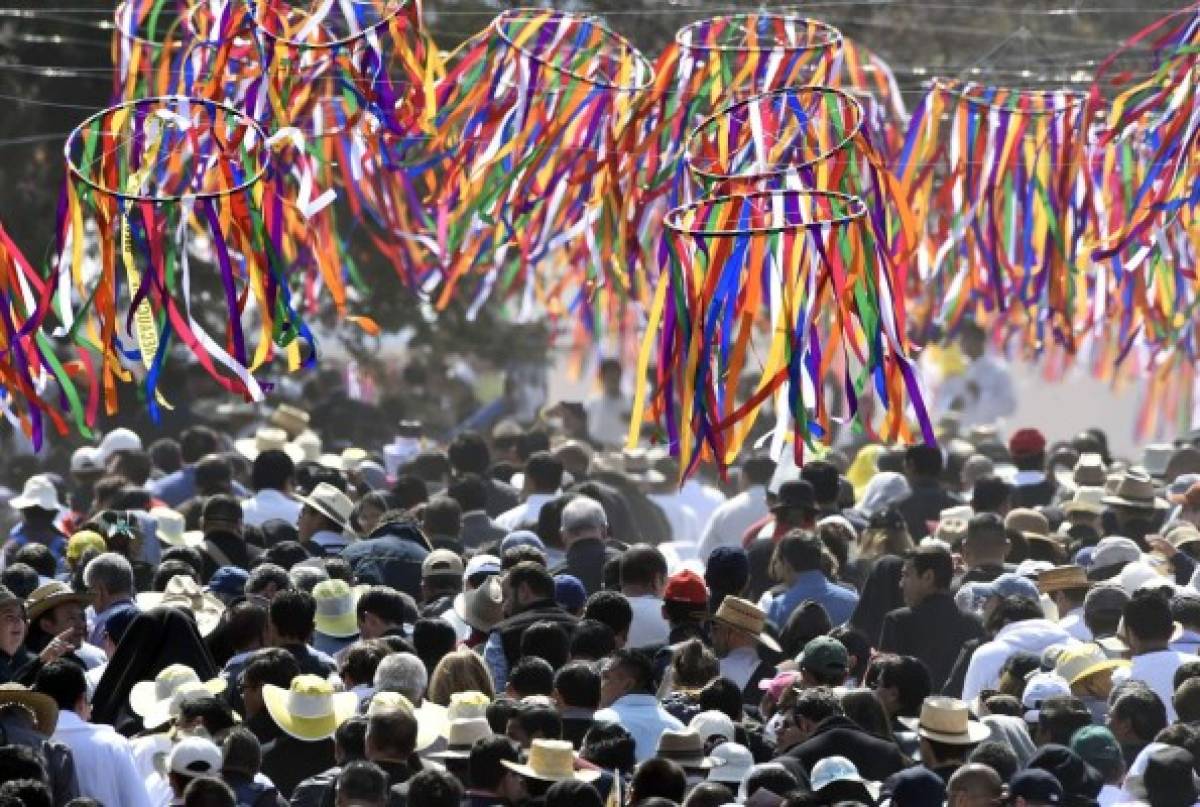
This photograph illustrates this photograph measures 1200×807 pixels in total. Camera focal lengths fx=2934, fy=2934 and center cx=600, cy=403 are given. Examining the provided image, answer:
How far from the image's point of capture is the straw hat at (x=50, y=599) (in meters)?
10.8

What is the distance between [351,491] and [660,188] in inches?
92.6

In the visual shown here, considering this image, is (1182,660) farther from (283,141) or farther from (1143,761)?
(283,141)

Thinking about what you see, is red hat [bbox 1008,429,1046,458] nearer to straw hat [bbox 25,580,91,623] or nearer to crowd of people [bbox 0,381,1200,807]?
crowd of people [bbox 0,381,1200,807]

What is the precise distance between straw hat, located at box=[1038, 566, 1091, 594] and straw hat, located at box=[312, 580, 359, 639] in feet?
8.90

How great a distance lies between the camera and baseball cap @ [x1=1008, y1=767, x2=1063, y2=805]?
872 cm

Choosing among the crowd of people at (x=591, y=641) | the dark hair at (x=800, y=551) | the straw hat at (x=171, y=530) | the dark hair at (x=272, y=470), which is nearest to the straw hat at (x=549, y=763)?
the crowd of people at (x=591, y=641)

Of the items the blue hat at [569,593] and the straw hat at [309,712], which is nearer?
the straw hat at [309,712]

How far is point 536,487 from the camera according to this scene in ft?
45.3

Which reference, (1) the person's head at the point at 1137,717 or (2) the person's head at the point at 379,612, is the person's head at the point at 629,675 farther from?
(1) the person's head at the point at 1137,717

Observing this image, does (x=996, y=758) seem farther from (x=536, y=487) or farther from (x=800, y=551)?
(x=536, y=487)

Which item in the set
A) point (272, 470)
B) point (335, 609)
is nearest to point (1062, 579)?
point (335, 609)

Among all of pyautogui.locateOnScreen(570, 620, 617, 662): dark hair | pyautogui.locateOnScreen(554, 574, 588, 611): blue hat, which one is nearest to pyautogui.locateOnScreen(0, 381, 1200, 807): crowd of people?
pyautogui.locateOnScreen(570, 620, 617, 662): dark hair

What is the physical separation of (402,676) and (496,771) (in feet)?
3.32

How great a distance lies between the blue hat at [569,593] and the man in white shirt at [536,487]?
204cm
